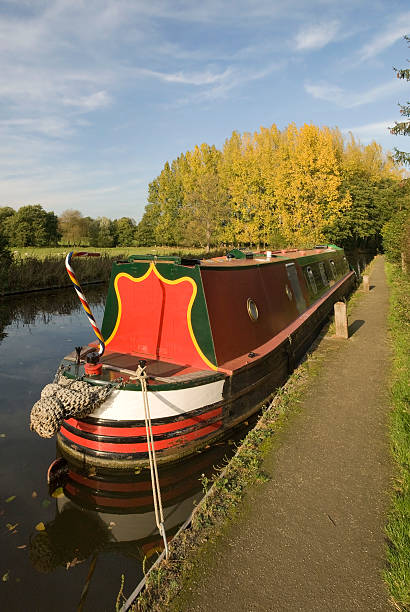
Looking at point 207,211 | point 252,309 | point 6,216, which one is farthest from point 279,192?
point 6,216

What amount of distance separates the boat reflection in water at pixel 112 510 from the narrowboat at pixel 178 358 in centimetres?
20

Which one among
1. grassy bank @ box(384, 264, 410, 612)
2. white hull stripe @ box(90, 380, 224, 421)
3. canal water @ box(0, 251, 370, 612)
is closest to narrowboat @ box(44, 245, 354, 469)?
white hull stripe @ box(90, 380, 224, 421)

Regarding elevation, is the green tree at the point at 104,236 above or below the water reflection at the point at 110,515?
above

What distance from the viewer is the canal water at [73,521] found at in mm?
3234

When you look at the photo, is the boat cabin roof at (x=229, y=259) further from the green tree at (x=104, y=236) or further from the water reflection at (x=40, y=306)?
the green tree at (x=104, y=236)

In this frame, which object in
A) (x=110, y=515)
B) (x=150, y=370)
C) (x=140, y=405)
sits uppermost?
(x=150, y=370)

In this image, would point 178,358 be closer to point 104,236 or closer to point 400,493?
point 400,493

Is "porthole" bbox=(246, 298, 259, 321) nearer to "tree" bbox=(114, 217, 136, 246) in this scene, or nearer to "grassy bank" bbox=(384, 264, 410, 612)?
"grassy bank" bbox=(384, 264, 410, 612)

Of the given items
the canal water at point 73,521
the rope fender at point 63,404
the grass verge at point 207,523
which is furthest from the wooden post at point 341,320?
the rope fender at point 63,404

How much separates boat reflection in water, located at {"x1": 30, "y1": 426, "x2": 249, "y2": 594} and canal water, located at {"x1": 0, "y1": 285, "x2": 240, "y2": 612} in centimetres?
A: 1

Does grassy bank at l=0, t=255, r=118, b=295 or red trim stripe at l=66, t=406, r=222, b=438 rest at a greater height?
grassy bank at l=0, t=255, r=118, b=295

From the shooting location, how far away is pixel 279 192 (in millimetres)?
28766

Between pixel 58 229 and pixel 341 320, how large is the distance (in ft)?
208

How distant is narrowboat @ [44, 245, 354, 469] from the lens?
15.0 feet
